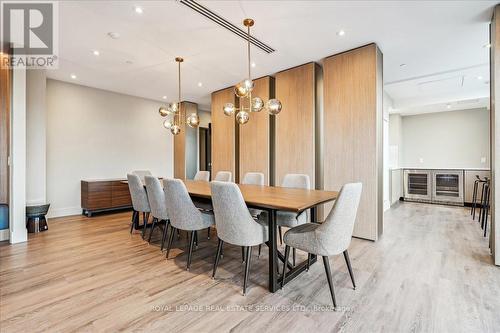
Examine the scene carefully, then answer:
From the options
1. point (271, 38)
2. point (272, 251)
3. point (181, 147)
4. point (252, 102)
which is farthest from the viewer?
point (181, 147)

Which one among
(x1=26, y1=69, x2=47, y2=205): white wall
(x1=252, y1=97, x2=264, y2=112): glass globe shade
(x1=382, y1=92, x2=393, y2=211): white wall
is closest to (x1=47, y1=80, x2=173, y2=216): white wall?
(x1=26, y1=69, x2=47, y2=205): white wall

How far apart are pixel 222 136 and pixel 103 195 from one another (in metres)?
2.94

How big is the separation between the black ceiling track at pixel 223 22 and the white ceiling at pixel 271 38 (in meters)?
0.08

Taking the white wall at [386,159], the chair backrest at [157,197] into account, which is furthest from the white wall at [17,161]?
the white wall at [386,159]

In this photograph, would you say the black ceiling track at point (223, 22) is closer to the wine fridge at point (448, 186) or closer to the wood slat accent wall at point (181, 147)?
the wood slat accent wall at point (181, 147)

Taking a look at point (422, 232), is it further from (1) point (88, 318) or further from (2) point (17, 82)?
(2) point (17, 82)

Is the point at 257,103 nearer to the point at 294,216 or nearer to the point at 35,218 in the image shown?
the point at 294,216

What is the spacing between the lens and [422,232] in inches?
160

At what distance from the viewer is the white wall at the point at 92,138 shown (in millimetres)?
5141

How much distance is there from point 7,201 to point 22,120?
126cm

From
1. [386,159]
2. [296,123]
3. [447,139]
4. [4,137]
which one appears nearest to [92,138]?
[4,137]

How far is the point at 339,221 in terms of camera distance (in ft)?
6.56

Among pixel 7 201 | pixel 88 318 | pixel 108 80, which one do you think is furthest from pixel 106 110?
pixel 88 318

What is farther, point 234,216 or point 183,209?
point 183,209
